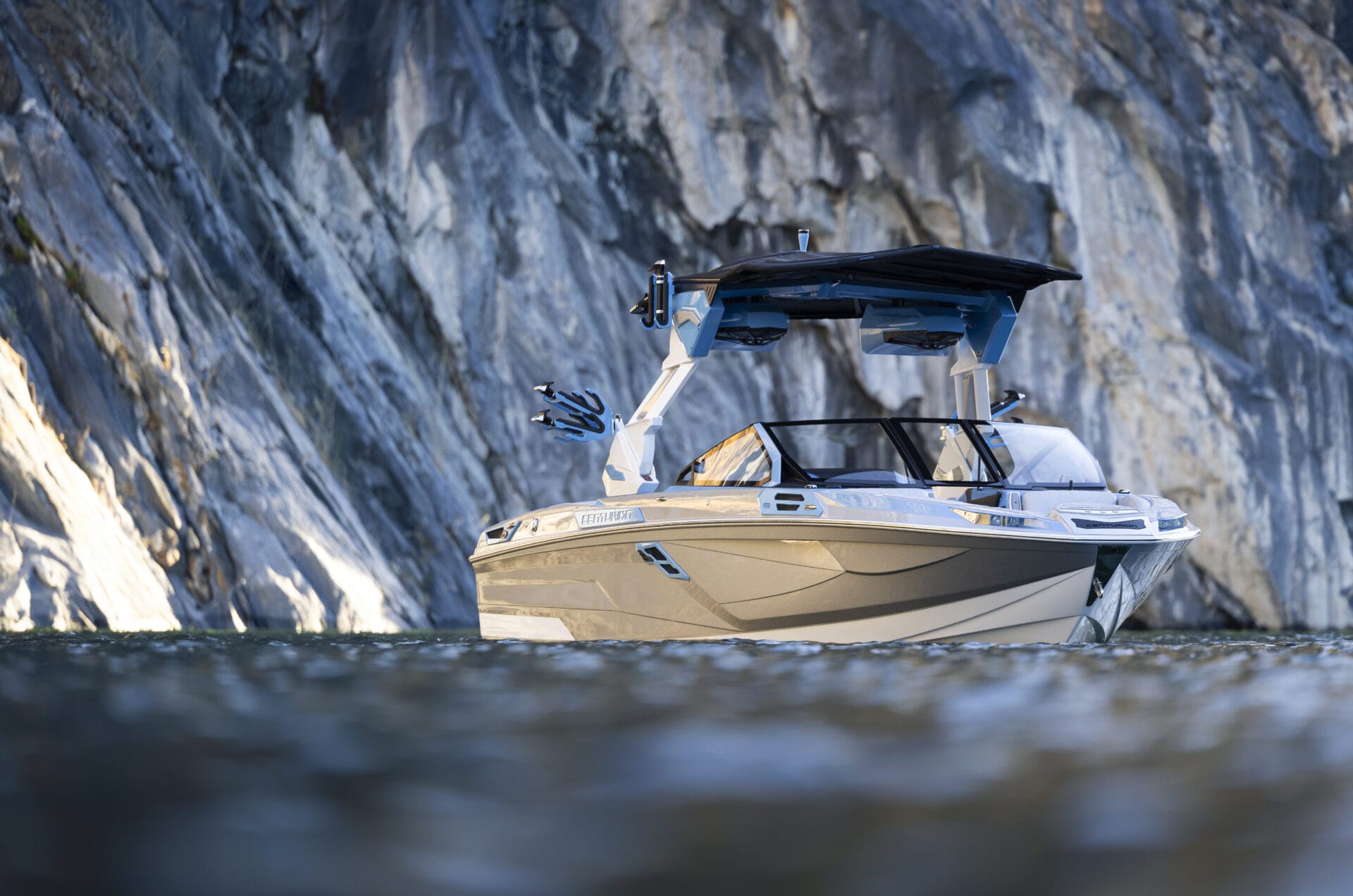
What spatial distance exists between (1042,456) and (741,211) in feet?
41.4

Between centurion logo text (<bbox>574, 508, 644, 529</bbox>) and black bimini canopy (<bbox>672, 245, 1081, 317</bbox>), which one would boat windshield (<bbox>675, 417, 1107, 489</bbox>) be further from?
black bimini canopy (<bbox>672, 245, 1081, 317</bbox>)

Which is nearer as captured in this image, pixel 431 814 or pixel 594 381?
pixel 431 814

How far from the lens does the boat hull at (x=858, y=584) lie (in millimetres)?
5477

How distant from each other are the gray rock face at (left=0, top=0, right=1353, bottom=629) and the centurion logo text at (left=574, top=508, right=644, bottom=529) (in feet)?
19.1

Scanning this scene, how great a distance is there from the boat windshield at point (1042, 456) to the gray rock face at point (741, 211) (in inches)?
272

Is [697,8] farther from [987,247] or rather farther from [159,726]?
[159,726]

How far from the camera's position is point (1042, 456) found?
6398 millimetres

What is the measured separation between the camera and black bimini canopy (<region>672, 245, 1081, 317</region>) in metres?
6.55

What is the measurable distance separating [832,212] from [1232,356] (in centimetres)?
650

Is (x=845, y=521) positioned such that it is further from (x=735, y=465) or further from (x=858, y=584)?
(x=735, y=465)

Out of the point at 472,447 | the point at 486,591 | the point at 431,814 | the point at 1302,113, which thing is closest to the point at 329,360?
the point at 472,447

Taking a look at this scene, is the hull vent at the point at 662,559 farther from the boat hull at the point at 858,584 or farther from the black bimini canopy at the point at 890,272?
the black bimini canopy at the point at 890,272

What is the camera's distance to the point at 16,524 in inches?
308

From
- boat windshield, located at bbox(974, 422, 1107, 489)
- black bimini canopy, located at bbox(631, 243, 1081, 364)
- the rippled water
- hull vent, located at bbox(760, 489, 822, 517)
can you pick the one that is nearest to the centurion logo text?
hull vent, located at bbox(760, 489, 822, 517)
